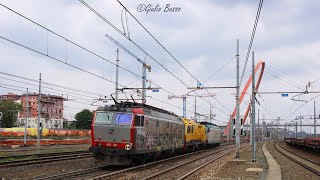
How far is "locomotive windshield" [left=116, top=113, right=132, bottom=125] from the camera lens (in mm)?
22562

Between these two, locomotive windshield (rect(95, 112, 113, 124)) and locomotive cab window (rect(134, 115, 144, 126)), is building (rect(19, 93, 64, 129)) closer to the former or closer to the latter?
locomotive windshield (rect(95, 112, 113, 124))

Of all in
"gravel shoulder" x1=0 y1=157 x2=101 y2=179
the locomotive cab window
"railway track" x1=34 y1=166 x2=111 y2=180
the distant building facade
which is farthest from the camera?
the distant building facade

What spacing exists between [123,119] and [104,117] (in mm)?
1195

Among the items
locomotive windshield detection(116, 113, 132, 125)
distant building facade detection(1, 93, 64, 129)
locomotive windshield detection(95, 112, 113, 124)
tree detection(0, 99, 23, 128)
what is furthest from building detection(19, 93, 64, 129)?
locomotive windshield detection(116, 113, 132, 125)

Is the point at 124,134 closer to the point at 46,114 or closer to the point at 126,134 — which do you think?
the point at 126,134

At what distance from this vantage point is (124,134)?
22.2 meters

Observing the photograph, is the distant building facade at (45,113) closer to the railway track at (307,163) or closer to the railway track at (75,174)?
the railway track at (307,163)

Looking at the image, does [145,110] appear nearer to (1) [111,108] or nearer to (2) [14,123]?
(1) [111,108]

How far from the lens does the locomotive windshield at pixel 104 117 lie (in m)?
23.0

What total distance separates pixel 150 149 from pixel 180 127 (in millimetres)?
10129

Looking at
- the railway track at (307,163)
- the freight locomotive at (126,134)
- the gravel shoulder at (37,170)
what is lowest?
the railway track at (307,163)

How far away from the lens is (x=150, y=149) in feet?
82.0

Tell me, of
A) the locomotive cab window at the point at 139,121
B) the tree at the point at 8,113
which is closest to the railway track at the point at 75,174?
the locomotive cab window at the point at 139,121

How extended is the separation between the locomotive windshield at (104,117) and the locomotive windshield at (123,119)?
47cm
